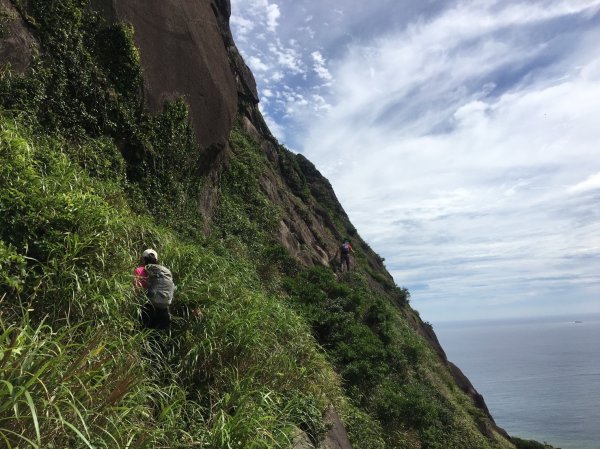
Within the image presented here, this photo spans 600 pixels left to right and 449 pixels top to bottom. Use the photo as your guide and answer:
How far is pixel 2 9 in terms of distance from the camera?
895 cm

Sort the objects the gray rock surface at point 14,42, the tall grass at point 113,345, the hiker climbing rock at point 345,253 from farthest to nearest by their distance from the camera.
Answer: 1. the hiker climbing rock at point 345,253
2. the gray rock surface at point 14,42
3. the tall grass at point 113,345

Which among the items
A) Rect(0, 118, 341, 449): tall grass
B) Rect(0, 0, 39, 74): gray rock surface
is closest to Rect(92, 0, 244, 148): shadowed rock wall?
Rect(0, 0, 39, 74): gray rock surface

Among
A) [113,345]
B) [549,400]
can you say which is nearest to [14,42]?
[113,345]

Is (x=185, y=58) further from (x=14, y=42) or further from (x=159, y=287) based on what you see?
(x=159, y=287)

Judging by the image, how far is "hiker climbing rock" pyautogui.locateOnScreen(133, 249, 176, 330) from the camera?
20.2 ft

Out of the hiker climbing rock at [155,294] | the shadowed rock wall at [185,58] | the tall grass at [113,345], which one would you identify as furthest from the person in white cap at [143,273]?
the shadowed rock wall at [185,58]

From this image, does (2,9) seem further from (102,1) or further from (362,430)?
(362,430)

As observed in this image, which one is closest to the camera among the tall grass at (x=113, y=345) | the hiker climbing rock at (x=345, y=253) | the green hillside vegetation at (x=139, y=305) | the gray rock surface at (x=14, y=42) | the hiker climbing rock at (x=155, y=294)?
the tall grass at (x=113, y=345)

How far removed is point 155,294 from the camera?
614 centimetres

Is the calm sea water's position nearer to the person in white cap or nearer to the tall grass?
the tall grass

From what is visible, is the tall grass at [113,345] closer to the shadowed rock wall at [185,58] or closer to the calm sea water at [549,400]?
the shadowed rock wall at [185,58]

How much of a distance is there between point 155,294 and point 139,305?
0.86 ft

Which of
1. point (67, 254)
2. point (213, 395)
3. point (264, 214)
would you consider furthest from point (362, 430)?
point (264, 214)

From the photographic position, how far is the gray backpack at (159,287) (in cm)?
615
